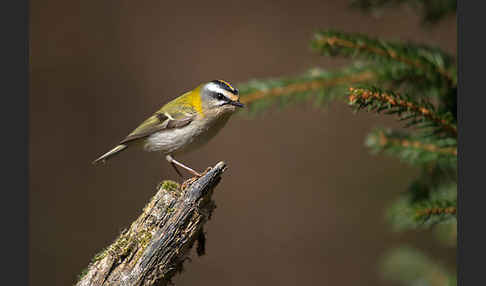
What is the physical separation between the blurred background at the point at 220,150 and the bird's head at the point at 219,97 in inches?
94.7

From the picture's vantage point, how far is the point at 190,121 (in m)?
2.19

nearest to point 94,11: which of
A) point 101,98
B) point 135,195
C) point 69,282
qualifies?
point 101,98

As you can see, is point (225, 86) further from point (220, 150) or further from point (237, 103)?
point (220, 150)

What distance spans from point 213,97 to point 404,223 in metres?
1.07

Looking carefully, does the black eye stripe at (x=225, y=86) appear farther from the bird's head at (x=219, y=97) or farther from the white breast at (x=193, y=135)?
the white breast at (x=193, y=135)

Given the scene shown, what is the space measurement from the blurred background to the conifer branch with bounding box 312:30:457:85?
98.1 inches

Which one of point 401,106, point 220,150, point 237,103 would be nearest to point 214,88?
point 237,103

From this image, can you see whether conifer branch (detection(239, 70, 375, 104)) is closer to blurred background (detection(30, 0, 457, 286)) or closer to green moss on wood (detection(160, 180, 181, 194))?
green moss on wood (detection(160, 180, 181, 194))

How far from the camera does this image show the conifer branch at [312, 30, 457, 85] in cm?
180

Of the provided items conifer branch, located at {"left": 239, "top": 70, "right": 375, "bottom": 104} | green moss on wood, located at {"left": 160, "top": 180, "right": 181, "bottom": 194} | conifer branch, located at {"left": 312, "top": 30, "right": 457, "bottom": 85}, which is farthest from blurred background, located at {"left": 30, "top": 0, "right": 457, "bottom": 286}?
green moss on wood, located at {"left": 160, "top": 180, "right": 181, "bottom": 194}

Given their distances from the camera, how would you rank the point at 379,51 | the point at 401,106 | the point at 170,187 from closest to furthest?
the point at 170,187 < the point at 401,106 < the point at 379,51

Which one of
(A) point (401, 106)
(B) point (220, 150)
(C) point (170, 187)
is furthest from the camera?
(B) point (220, 150)

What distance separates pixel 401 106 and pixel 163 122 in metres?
1.20

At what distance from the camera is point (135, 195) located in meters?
4.55
